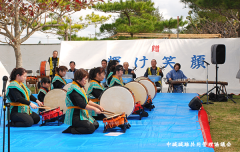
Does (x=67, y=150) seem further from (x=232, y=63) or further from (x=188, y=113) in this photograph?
(x=232, y=63)

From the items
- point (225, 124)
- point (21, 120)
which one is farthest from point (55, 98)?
point (225, 124)

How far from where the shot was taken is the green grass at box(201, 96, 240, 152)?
3658mm

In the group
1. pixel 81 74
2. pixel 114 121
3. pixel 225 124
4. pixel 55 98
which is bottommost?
pixel 225 124

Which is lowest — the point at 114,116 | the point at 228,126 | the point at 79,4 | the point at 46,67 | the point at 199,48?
the point at 228,126

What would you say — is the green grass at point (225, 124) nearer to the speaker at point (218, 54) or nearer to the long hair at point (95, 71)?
the speaker at point (218, 54)

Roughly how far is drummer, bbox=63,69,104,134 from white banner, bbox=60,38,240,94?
631cm

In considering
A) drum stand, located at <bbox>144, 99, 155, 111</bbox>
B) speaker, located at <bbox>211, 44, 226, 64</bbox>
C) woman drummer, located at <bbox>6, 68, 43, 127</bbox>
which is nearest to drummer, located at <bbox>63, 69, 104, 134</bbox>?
woman drummer, located at <bbox>6, 68, 43, 127</bbox>

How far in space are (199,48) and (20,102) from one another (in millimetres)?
7187

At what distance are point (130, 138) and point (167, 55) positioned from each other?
6722 mm

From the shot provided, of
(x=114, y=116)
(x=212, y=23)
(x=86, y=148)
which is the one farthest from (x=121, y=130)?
(x=212, y=23)

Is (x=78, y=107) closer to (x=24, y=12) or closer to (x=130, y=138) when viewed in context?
(x=130, y=138)

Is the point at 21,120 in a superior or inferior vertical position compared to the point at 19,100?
inferior

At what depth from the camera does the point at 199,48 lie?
387 inches

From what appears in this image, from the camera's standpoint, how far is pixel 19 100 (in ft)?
13.7
